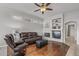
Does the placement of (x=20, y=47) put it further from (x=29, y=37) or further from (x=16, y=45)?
(x=29, y=37)

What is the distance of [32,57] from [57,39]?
0.55 metres

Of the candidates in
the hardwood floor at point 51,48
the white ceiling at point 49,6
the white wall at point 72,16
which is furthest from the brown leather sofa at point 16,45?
the white wall at point 72,16

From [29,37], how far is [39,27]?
0.81 ft

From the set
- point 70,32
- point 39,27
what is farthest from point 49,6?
point 70,32

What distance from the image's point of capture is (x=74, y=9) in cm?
136

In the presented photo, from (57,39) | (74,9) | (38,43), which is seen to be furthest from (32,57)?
(74,9)

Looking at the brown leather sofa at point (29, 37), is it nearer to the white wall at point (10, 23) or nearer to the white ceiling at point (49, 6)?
the white wall at point (10, 23)

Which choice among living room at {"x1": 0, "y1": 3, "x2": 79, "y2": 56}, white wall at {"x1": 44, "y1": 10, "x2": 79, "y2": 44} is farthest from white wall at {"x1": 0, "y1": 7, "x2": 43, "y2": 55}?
white wall at {"x1": 44, "y1": 10, "x2": 79, "y2": 44}

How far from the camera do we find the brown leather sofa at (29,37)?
148 centimetres

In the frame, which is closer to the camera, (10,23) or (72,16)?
(10,23)

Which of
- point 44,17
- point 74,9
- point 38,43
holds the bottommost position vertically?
point 38,43

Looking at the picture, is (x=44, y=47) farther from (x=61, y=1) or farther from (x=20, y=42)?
(x=61, y=1)

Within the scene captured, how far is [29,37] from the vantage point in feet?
5.09

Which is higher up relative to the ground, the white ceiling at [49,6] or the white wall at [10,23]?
the white ceiling at [49,6]
